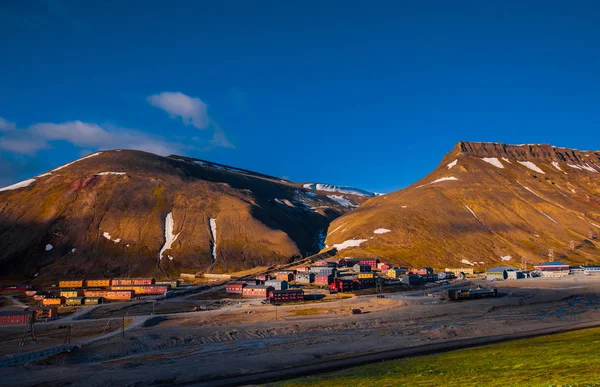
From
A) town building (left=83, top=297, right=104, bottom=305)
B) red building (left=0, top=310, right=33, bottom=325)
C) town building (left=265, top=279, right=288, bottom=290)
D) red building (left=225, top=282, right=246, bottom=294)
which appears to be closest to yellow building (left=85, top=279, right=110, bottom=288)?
town building (left=83, top=297, right=104, bottom=305)

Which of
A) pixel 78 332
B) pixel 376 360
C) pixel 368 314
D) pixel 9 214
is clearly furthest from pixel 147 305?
pixel 9 214

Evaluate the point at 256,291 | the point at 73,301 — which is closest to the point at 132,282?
the point at 73,301

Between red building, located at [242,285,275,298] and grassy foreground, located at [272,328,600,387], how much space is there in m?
76.4

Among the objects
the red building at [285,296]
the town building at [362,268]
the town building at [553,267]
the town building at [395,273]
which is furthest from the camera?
the town building at [553,267]

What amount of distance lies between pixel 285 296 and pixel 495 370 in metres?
79.2

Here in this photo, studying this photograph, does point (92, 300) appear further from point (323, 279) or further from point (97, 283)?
point (323, 279)

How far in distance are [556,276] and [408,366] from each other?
13594 centimetres

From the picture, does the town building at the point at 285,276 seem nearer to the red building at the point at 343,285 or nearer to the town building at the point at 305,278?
the town building at the point at 305,278

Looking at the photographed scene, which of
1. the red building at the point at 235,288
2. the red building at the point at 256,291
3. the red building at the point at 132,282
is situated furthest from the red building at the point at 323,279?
the red building at the point at 132,282

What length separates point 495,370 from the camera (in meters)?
32.7

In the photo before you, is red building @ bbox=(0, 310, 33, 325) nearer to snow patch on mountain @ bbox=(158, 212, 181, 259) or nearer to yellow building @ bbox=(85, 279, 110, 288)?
yellow building @ bbox=(85, 279, 110, 288)

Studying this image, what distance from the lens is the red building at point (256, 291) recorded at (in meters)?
118

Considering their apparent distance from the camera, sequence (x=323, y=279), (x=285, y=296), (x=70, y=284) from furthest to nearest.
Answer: (x=70, y=284), (x=323, y=279), (x=285, y=296)

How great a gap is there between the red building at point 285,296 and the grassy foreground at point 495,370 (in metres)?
65.5
